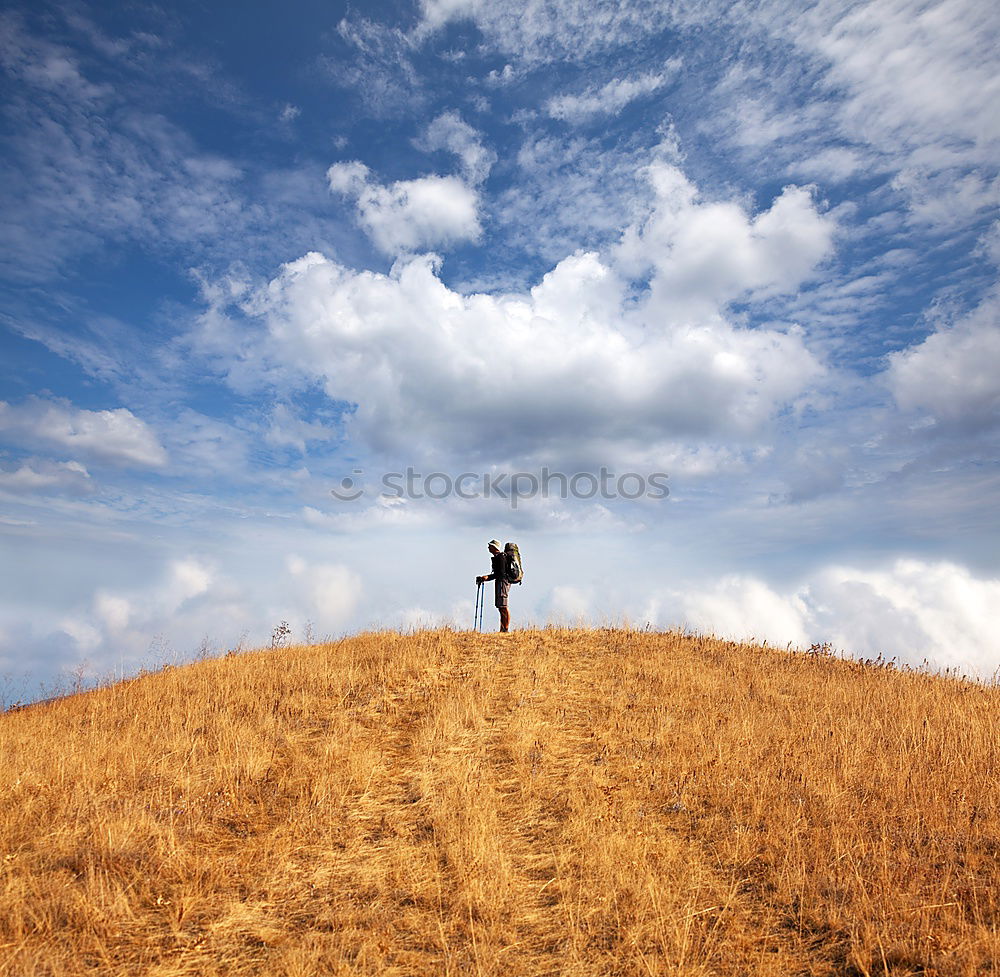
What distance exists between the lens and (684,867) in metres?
6.84

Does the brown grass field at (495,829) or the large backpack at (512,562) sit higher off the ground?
the large backpack at (512,562)

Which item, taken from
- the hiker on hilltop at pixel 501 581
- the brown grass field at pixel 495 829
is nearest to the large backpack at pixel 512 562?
the hiker on hilltop at pixel 501 581

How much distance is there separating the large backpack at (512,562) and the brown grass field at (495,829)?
19.3ft

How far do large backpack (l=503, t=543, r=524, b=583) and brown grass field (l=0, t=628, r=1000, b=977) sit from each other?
5898mm

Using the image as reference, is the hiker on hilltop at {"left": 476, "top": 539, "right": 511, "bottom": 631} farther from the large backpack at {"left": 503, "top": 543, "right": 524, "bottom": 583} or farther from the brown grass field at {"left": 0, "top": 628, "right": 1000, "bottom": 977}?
the brown grass field at {"left": 0, "top": 628, "right": 1000, "bottom": 977}

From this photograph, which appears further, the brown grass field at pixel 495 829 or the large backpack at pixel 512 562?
the large backpack at pixel 512 562

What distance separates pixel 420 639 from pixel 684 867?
36.8 ft

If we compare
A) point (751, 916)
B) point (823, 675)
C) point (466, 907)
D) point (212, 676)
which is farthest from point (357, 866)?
point (823, 675)

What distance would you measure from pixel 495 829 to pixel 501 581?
37.9 ft

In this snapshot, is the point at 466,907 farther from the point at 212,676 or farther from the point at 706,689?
the point at 212,676

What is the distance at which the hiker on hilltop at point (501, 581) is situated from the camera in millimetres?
19156

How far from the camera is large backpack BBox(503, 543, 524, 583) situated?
19.0m

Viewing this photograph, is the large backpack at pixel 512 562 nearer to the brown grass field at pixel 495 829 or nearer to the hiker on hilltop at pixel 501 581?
the hiker on hilltop at pixel 501 581

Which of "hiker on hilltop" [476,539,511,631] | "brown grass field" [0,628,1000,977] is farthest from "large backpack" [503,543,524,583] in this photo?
"brown grass field" [0,628,1000,977]
